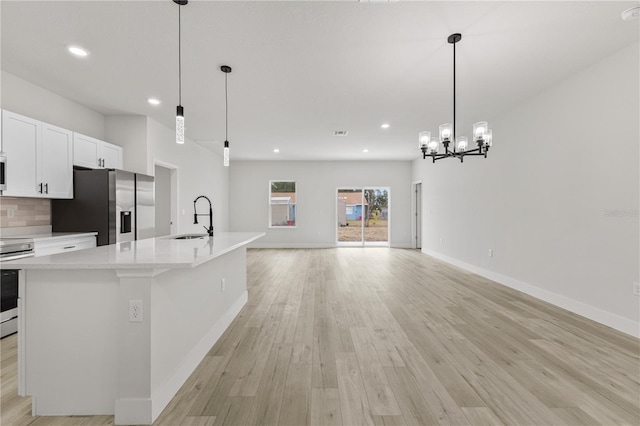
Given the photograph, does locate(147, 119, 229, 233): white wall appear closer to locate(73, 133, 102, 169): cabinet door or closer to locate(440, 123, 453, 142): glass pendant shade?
locate(73, 133, 102, 169): cabinet door

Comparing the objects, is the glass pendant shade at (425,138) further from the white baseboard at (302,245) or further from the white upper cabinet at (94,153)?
the white baseboard at (302,245)

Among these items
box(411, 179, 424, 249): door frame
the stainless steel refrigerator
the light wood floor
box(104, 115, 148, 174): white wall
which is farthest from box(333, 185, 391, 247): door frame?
the stainless steel refrigerator

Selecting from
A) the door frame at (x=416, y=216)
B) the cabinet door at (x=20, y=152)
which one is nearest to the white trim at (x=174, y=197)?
the cabinet door at (x=20, y=152)

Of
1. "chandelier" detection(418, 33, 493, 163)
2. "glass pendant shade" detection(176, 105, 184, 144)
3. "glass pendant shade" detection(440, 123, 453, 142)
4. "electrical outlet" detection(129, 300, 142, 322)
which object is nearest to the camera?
"electrical outlet" detection(129, 300, 142, 322)

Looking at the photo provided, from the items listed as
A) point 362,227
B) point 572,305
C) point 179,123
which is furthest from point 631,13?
point 362,227

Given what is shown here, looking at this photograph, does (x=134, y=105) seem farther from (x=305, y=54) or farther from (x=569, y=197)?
(x=569, y=197)

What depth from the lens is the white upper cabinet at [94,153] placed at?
157 inches

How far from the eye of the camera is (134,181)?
435 centimetres

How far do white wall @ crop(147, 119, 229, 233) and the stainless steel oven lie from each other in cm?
245

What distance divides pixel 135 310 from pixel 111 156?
3.95 metres

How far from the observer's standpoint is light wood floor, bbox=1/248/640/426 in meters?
1.75

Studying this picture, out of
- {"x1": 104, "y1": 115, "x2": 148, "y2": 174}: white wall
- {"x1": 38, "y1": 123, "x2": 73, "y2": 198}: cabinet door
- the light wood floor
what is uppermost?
{"x1": 104, "y1": 115, "x2": 148, "y2": 174}: white wall

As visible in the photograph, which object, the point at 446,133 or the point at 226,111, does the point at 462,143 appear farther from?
the point at 226,111

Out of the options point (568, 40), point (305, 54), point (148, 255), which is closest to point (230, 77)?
point (305, 54)
